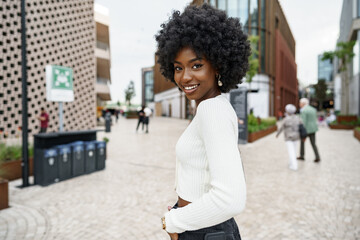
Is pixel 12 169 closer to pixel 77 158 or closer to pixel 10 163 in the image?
pixel 10 163

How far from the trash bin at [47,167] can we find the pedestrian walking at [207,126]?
5118 mm

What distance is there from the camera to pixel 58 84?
23.7 ft

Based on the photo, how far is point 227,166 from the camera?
0.94 m

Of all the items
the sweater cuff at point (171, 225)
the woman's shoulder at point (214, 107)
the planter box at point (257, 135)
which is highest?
the woman's shoulder at point (214, 107)

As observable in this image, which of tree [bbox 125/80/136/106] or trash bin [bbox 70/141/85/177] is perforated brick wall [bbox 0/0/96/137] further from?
tree [bbox 125/80/136/106]

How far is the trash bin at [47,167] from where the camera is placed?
5531 mm

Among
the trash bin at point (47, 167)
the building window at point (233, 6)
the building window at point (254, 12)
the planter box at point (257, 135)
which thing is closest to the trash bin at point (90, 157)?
the trash bin at point (47, 167)

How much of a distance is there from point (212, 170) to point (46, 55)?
58.4ft

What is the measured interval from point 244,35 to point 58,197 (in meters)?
4.83

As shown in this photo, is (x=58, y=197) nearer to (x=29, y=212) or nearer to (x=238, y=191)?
(x=29, y=212)

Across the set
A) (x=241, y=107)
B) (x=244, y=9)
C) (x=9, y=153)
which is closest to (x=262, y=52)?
(x=244, y=9)

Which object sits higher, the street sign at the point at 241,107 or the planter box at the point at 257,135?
the street sign at the point at 241,107

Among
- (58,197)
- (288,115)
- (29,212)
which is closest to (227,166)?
(29,212)

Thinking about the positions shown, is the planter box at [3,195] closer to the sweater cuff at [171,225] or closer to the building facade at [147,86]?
the sweater cuff at [171,225]
